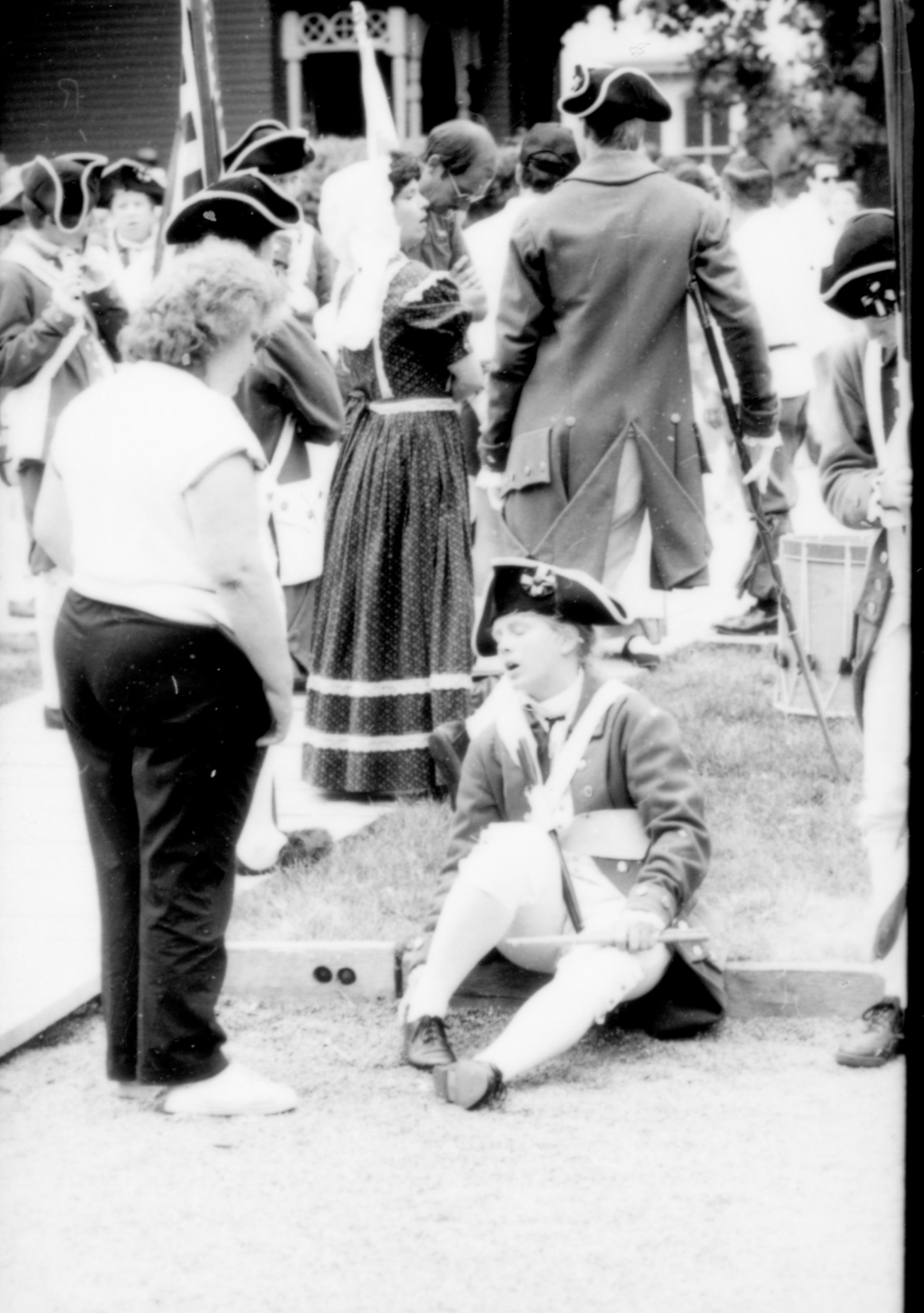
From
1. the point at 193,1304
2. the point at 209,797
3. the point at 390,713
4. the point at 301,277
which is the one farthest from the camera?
the point at 301,277

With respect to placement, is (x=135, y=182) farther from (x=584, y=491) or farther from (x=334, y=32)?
(x=584, y=491)

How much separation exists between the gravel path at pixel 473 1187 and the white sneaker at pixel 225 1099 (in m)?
0.03

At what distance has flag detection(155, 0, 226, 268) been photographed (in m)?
5.05

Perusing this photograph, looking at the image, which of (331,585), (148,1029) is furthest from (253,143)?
(148,1029)

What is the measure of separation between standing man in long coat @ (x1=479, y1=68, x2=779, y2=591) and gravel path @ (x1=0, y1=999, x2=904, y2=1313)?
1.60m

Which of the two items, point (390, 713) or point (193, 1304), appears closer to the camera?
point (193, 1304)

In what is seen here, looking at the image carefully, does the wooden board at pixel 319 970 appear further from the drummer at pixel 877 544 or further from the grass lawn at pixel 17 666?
the grass lawn at pixel 17 666

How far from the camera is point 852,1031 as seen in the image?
4383mm

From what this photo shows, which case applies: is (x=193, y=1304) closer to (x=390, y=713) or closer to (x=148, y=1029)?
(x=148, y=1029)

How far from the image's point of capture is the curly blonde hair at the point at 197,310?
3.87 m

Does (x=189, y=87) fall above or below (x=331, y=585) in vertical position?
above

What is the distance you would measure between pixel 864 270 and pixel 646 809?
124 cm

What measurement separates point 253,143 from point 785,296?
3290 mm

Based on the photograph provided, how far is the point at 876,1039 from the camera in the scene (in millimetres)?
4258
